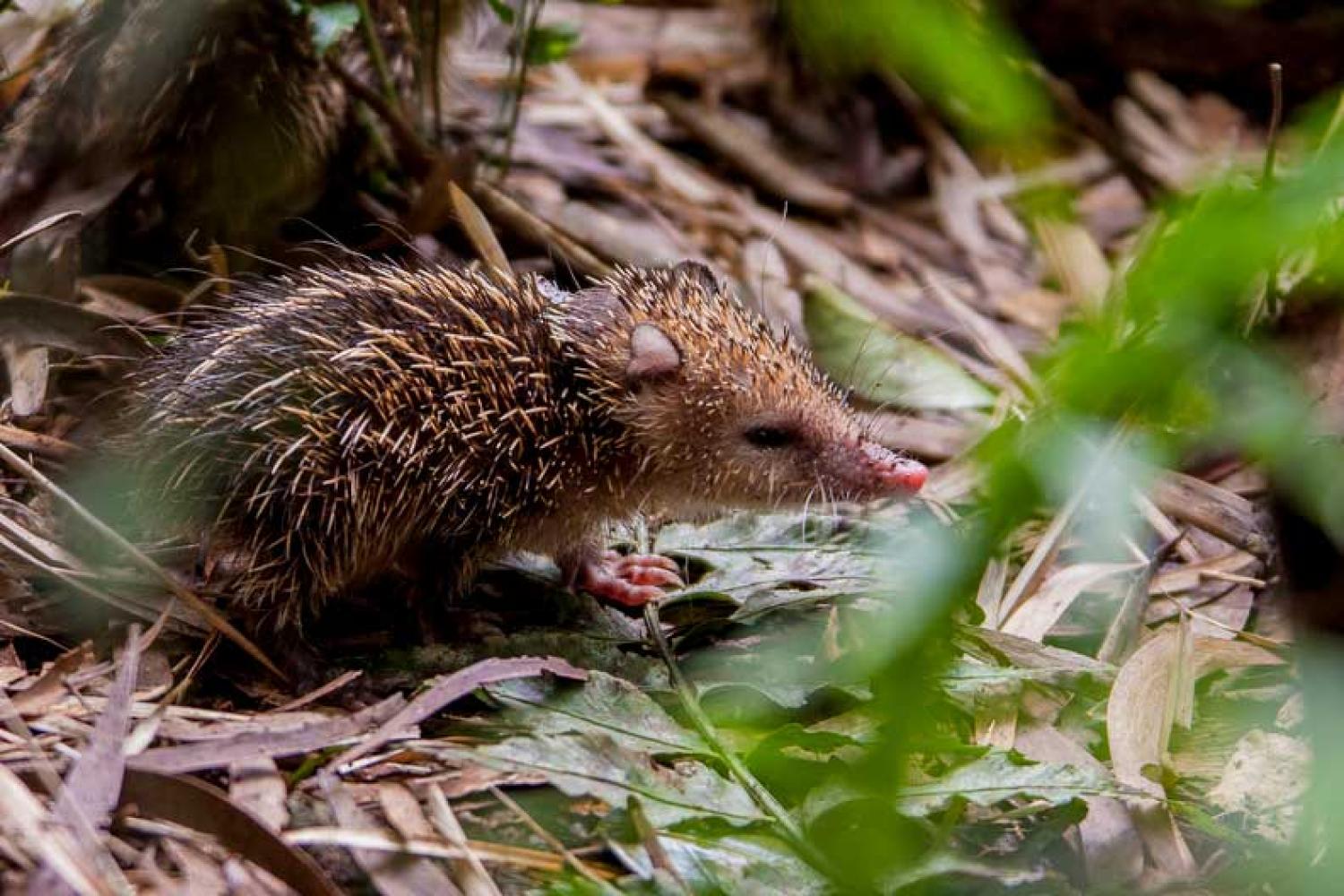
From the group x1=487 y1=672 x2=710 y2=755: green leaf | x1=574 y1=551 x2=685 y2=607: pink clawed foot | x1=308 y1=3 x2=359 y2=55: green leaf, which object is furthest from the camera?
x1=308 y1=3 x2=359 y2=55: green leaf

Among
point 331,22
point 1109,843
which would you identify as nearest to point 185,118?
point 331,22

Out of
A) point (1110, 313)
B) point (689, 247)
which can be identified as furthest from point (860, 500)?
point (1110, 313)

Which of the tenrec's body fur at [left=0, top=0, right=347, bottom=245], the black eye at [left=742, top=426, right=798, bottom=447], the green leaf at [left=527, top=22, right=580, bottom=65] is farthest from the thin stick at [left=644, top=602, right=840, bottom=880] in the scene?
the green leaf at [left=527, top=22, right=580, bottom=65]

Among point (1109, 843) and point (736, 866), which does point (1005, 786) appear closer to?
point (1109, 843)

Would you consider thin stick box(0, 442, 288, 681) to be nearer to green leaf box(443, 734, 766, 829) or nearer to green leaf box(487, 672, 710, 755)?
green leaf box(487, 672, 710, 755)

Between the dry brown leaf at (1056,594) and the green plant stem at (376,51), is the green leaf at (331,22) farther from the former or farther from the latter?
the dry brown leaf at (1056,594)

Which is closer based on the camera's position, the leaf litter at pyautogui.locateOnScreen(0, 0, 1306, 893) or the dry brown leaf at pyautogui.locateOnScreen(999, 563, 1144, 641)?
the leaf litter at pyautogui.locateOnScreen(0, 0, 1306, 893)
